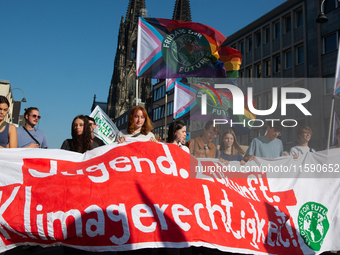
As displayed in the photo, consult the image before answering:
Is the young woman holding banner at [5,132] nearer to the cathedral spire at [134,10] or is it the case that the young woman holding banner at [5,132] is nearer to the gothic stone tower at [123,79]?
the gothic stone tower at [123,79]

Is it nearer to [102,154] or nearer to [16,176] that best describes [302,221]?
[102,154]

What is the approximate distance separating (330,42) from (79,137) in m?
27.6

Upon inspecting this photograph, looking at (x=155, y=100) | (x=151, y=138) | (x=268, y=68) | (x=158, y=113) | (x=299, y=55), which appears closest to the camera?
(x=151, y=138)

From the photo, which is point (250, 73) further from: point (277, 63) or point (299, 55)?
point (299, 55)

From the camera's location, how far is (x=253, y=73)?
37.7 meters

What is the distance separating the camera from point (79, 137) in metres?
4.88

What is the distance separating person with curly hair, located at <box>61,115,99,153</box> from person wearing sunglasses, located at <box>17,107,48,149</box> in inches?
22.2

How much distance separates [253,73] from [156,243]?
118 ft

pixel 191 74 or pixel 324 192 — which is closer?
pixel 324 192

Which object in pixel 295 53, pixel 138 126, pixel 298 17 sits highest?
pixel 298 17

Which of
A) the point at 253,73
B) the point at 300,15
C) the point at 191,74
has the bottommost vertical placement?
the point at 191,74

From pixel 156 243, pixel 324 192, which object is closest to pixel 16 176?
pixel 156 243

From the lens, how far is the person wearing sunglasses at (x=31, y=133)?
5035 millimetres

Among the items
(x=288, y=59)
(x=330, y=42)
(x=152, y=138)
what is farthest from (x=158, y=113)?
(x=152, y=138)
